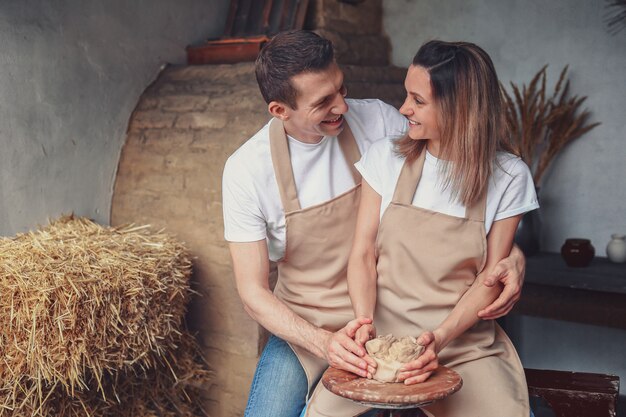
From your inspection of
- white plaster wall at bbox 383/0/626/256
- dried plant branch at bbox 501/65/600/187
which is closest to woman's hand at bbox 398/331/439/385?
dried plant branch at bbox 501/65/600/187

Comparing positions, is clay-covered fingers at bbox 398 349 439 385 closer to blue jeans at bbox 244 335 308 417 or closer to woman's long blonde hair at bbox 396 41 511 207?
woman's long blonde hair at bbox 396 41 511 207

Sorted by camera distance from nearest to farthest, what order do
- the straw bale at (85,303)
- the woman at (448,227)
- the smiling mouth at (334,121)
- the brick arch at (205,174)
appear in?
1. the woman at (448,227)
2. the smiling mouth at (334,121)
3. the straw bale at (85,303)
4. the brick arch at (205,174)

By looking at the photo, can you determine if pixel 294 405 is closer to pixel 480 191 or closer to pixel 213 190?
pixel 480 191

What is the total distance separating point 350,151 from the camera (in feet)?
8.73

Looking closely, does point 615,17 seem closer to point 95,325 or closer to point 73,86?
point 73,86

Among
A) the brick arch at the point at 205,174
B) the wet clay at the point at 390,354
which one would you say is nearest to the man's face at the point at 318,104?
the wet clay at the point at 390,354

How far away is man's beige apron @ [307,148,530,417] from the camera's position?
7.39ft

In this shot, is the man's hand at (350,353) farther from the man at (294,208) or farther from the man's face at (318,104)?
the man's face at (318,104)

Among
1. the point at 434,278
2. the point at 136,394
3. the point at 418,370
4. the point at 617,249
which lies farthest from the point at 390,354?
the point at 617,249

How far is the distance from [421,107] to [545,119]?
1.83m

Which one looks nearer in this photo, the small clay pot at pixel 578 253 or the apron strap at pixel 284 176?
the apron strap at pixel 284 176

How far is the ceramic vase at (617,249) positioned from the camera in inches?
145

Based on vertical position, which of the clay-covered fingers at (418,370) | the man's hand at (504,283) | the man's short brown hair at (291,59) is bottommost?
the clay-covered fingers at (418,370)

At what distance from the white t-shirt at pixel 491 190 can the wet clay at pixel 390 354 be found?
49cm
